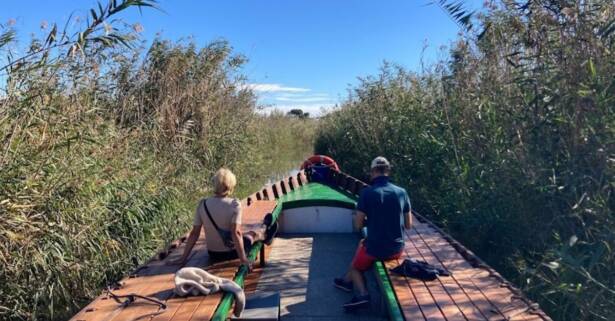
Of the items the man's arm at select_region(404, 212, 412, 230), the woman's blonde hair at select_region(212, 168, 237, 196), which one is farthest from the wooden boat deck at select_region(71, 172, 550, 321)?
the woman's blonde hair at select_region(212, 168, 237, 196)

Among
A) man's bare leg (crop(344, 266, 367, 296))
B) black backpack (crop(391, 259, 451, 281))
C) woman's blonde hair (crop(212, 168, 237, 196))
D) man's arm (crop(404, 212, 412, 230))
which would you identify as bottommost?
man's bare leg (crop(344, 266, 367, 296))

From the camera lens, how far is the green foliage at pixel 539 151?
3.50 meters

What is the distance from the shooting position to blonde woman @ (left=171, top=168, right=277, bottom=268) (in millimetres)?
3984

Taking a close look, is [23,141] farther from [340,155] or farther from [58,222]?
[340,155]

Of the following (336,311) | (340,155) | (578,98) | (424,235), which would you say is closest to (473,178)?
(424,235)

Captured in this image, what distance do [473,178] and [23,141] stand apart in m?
4.55

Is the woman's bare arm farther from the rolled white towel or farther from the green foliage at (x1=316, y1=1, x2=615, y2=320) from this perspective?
the green foliage at (x1=316, y1=1, x2=615, y2=320)

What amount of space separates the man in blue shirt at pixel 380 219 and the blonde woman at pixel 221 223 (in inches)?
37.0

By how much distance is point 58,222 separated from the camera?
14.1ft

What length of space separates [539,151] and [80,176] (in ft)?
13.2

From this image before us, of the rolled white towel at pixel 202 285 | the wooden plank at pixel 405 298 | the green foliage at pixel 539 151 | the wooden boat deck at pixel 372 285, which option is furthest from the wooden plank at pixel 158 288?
the green foliage at pixel 539 151

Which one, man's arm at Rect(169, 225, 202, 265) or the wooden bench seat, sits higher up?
man's arm at Rect(169, 225, 202, 265)

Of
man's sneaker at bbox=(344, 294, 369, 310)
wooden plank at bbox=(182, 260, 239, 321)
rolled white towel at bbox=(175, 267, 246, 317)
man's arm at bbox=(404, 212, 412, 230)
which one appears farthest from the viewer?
man's arm at bbox=(404, 212, 412, 230)

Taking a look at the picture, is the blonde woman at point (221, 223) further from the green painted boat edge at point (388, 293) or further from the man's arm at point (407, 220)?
the man's arm at point (407, 220)
